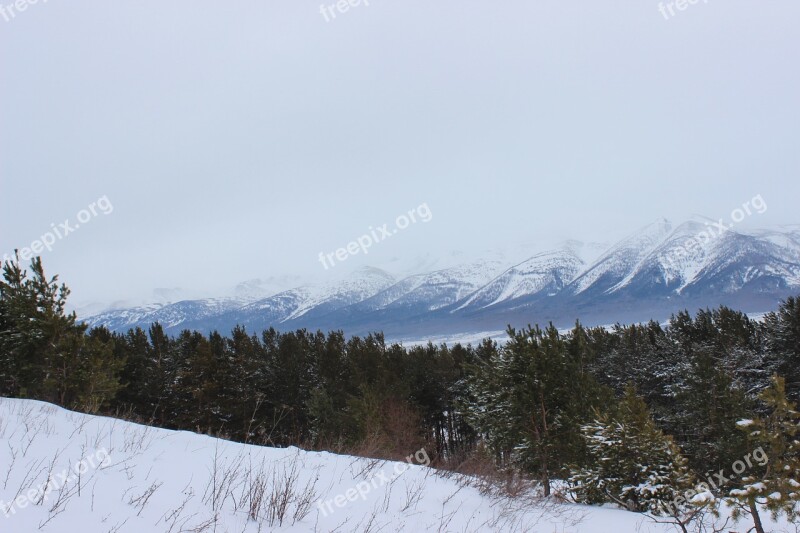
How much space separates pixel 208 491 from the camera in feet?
13.8

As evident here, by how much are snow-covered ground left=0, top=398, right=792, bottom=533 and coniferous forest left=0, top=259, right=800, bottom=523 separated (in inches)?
37.8

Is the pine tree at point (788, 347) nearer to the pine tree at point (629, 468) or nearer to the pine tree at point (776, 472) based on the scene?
the pine tree at point (629, 468)

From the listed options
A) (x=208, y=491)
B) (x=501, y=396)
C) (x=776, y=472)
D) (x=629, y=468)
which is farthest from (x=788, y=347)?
A: (x=208, y=491)

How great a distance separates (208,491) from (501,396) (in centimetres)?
1599

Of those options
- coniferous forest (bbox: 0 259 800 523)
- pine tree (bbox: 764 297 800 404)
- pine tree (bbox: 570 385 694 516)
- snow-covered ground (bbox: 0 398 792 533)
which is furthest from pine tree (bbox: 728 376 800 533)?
pine tree (bbox: 764 297 800 404)

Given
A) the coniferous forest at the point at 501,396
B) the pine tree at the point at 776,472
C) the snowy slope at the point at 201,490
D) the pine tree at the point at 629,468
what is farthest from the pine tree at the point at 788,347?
the snowy slope at the point at 201,490

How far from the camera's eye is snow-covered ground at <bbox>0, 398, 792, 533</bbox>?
3314 mm

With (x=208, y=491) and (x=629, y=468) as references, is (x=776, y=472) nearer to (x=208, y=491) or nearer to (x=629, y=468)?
(x=629, y=468)

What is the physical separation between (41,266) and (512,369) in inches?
834

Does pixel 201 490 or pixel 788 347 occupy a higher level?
pixel 201 490

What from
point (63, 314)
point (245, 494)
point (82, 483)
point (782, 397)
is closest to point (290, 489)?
point (245, 494)

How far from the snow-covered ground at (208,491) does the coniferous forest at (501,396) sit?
0.96m

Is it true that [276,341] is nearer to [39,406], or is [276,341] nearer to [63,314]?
[63,314]

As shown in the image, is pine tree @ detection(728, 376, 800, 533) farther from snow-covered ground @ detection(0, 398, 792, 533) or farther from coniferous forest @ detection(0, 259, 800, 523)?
snow-covered ground @ detection(0, 398, 792, 533)
